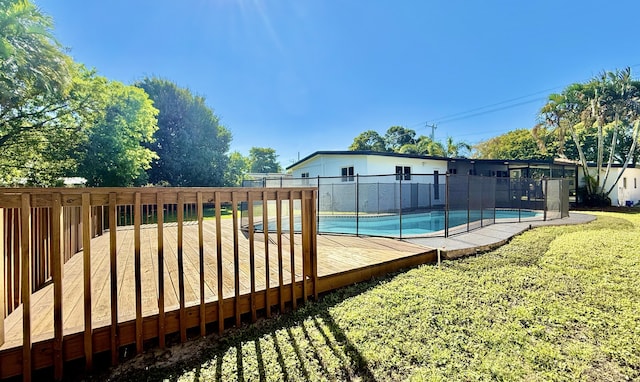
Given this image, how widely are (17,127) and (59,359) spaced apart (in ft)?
38.3

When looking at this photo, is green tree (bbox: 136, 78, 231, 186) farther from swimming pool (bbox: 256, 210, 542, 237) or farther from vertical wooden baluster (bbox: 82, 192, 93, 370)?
vertical wooden baluster (bbox: 82, 192, 93, 370)

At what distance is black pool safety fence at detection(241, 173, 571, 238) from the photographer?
771 centimetres

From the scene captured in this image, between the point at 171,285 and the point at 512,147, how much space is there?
3100 centimetres

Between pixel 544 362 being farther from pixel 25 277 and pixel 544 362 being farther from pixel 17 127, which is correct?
pixel 17 127

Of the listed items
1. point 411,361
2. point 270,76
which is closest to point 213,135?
point 270,76

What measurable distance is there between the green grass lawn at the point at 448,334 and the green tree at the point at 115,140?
1185cm

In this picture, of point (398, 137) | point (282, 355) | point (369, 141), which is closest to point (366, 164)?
point (282, 355)

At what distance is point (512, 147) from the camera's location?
25844mm

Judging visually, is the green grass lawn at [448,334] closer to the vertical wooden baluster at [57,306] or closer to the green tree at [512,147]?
the vertical wooden baluster at [57,306]

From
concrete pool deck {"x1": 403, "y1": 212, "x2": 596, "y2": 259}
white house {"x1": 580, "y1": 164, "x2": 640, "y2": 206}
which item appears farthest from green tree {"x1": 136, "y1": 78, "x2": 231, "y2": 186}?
white house {"x1": 580, "y1": 164, "x2": 640, "y2": 206}

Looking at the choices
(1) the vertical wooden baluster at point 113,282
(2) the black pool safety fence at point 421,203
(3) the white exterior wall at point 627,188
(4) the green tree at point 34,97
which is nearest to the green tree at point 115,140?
(4) the green tree at point 34,97

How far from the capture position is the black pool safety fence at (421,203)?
7.71 metres

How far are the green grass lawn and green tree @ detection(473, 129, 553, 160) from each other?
2461cm

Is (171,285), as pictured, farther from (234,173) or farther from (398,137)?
(398,137)
